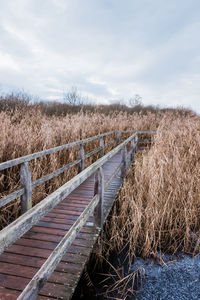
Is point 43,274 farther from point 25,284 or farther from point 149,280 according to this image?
point 149,280

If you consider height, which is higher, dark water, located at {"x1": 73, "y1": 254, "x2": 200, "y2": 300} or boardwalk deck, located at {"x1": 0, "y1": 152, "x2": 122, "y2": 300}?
boardwalk deck, located at {"x1": 0, "y1": 152, "x2": 122, "y2": 300}

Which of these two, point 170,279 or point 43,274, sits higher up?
point 43,274

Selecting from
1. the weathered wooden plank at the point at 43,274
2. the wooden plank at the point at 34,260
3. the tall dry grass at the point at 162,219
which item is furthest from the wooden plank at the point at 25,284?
the tall dry grass at the point at 162,219

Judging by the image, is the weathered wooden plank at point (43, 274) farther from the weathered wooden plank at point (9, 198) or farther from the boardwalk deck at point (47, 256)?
the weathered wooden plank at point (9, 198)

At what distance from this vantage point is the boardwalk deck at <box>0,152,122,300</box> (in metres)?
1.97

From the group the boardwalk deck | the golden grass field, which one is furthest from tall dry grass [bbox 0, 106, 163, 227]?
the boardwalk deck

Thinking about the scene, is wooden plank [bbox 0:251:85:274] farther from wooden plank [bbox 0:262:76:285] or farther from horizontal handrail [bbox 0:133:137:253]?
horizontal handrail [bbox 0:133:137:253]

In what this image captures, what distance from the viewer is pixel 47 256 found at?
7.71ft

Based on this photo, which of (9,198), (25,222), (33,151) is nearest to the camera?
(25,222)

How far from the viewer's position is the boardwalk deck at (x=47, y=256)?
1.97 meters

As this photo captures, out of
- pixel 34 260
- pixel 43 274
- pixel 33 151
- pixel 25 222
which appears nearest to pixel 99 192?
pixel 34 260

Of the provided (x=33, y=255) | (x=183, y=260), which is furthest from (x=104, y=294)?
(x=183, y=260)

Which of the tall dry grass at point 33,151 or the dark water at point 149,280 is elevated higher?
the tall dry grass at point 33,151

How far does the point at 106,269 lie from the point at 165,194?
145cm
